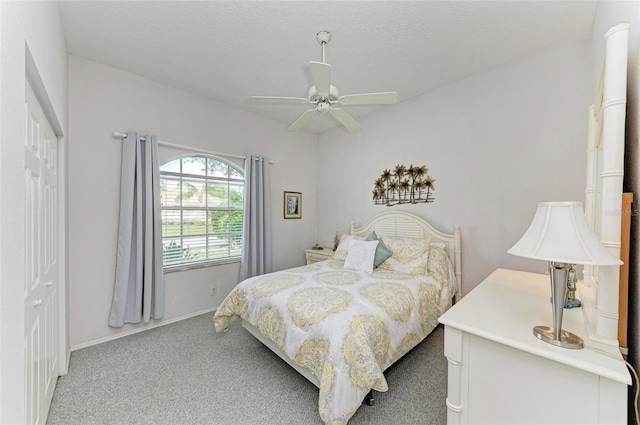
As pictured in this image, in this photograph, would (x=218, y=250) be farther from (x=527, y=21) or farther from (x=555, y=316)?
(x=527, y=21)

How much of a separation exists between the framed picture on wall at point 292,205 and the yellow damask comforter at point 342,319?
68.1 inches

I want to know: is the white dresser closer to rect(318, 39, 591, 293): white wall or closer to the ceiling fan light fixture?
rect(318, 39, 591, 293): white wall

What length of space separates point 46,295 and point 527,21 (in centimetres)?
409

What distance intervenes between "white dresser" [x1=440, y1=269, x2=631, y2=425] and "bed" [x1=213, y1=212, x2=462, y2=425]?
0.59 m

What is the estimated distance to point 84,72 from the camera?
102 inches

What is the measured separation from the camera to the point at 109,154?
2754mm

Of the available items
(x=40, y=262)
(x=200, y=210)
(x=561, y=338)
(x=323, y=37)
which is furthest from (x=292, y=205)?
(x=561, y=338)

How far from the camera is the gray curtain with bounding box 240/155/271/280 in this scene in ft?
12.3

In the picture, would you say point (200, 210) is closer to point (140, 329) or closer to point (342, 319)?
point (140, 329)

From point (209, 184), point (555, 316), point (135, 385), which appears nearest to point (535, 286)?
point (555, 316)

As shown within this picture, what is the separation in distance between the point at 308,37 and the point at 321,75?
695 millimetres

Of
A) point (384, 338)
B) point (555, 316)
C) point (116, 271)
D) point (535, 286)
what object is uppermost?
point (555, 316)

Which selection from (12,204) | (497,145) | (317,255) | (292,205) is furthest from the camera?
(292,205)

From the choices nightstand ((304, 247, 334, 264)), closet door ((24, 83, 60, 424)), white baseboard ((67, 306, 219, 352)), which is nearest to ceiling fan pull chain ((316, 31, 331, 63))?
closet door ((24, 83, 60, 424))
